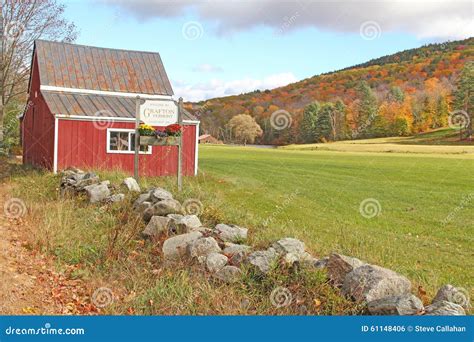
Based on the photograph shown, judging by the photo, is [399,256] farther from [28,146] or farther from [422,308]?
[28,146]

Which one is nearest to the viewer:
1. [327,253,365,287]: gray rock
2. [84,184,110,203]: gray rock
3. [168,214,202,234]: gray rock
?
[327,253,365,287]: gray rock

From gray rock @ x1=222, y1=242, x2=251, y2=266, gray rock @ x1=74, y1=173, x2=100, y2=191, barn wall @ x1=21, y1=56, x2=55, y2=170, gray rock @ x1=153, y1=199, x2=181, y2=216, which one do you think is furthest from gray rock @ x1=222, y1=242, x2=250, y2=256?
barn wall @ x1=21, y1=56, x2=55, y2=170

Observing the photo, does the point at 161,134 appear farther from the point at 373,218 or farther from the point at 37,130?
the point at 37,130

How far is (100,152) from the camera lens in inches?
827

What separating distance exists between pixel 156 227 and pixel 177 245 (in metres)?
1.05

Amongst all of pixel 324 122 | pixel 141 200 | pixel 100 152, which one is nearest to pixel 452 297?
pixel 141 200

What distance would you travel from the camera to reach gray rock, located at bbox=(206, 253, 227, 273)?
239 inches

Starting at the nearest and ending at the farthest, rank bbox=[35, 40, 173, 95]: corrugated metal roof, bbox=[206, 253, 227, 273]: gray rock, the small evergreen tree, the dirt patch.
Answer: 1. the dirt patch
2. bbox=[206, 253, 227, 273]: gray rock
3. bbox=[35, 40, 173, 95]: corrugated metal roof
4. the small evergreen tree

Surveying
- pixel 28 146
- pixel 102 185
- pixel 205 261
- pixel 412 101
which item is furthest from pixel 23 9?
pixel 412 101

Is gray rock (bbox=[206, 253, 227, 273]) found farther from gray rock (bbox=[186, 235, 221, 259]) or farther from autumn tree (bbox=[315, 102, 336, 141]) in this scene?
autumn tree (bbox=[315, 102, 336, 141])

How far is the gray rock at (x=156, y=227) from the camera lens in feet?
25.5

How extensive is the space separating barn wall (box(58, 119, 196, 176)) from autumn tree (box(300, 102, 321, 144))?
47.7 metres

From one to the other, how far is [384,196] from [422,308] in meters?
14.1

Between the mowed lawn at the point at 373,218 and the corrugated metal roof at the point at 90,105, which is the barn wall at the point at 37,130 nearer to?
the corrugated metal roof at the point at 90,105
